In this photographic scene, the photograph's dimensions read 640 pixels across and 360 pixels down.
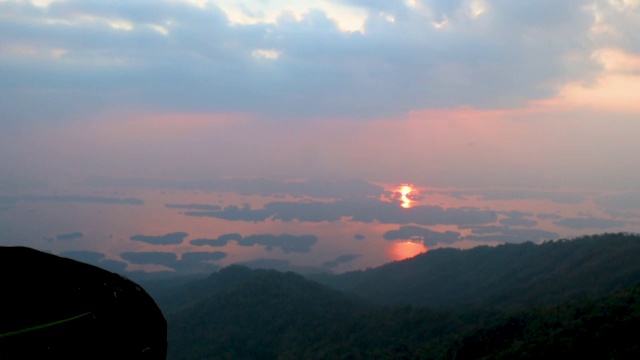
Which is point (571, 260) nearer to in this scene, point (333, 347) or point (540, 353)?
point (333, 347)

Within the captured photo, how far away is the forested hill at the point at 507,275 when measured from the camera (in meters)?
64.9

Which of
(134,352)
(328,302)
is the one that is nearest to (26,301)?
(134,352)

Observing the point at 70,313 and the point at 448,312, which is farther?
the point at 448,312

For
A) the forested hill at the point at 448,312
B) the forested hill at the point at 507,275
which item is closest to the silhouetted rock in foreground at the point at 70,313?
the forested hill at the point at 448,312

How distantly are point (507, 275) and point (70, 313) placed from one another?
337 ft

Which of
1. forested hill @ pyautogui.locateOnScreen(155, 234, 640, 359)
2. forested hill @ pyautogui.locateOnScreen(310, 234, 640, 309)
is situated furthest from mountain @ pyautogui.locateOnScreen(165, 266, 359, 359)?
forested hill @ pyautogui.locateOnScreen(310, 234, 640, 309)

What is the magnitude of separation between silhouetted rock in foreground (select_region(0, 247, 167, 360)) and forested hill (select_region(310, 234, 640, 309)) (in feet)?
198

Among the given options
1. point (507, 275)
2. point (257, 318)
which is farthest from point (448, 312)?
point (507, 275)

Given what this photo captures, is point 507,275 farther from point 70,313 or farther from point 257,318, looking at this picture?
point 70,313

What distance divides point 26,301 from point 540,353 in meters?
29.9

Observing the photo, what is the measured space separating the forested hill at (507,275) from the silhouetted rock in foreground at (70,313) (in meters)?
60.3

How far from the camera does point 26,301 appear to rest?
165 inches

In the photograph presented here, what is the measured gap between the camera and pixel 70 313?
14.1 feet

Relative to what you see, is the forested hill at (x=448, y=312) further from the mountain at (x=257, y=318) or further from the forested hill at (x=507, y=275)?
the forested hill at (x=507, y=275)
